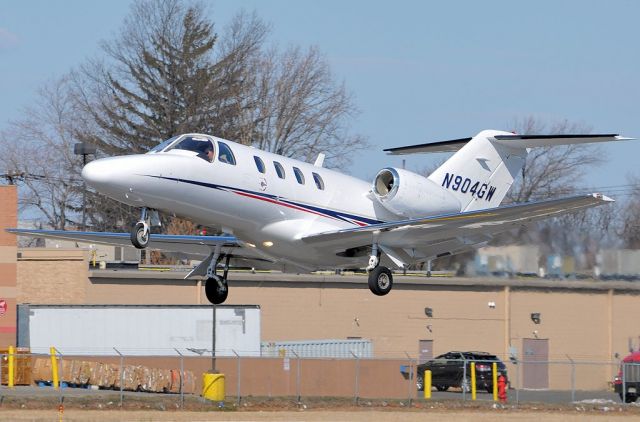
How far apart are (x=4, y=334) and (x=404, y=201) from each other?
1714 cm

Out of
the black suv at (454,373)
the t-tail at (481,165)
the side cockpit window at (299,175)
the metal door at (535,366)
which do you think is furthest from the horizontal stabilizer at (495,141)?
the metal door at (535,366)

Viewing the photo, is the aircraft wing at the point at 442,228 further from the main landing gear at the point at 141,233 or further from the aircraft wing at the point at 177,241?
the main landing gear at the point at 141,233

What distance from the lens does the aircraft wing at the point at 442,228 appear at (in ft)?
74.2

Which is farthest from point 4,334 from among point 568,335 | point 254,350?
point 568,335

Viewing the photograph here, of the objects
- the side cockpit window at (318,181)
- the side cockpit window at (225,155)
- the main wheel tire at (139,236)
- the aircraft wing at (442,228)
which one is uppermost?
the side cockpit window at (225,155)

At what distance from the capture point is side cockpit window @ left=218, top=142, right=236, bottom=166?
21.9 metres

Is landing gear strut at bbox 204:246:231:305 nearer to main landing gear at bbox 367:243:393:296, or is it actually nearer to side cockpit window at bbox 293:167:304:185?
side cockpit window at bbox 293:167:304:185

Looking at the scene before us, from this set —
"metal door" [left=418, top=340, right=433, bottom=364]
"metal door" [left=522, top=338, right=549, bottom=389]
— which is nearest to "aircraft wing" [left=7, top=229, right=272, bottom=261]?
"metal door" [left=418, top=340, right=433, bottom=364]

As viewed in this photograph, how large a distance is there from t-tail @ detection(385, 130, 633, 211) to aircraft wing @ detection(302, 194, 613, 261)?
6.55 feet

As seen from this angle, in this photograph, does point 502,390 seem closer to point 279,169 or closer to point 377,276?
point 377,276

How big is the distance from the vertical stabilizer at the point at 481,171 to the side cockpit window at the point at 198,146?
6700mm

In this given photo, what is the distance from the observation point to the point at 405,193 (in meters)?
24.8

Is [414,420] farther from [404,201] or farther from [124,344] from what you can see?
[124,344]

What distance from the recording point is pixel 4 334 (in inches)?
1464
